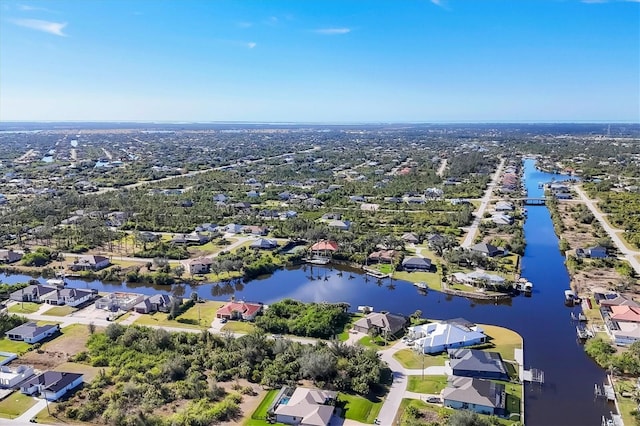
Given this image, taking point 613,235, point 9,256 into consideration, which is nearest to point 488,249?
point 613,235

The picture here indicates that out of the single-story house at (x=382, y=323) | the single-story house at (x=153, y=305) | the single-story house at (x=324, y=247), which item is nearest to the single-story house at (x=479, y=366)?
the single-story house at (x=382, y=323)

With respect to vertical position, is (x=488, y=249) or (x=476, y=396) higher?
(x=488, y=249)

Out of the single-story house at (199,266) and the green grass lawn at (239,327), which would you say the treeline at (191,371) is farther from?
the single-story house at (199,266)

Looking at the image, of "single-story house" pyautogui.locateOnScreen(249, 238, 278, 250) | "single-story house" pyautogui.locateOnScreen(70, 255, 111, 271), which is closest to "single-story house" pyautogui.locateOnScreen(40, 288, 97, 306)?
"single-story house" pyautogui.locateOnScreen(70, 255, 111, 271)

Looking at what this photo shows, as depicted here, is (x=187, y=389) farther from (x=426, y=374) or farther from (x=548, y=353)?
(x=548, y=353)

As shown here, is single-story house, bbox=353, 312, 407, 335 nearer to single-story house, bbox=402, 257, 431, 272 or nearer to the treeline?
the treeline

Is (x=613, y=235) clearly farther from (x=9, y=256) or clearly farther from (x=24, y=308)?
(x=9, y=256)
